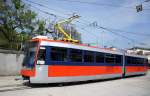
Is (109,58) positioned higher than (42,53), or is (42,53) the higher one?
(42,53)

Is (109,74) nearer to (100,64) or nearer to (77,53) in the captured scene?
(100,64)

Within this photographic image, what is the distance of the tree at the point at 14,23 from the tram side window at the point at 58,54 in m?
19.7

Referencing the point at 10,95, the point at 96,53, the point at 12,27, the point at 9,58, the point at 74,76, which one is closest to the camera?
the point at 10,95

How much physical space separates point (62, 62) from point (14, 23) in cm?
2082

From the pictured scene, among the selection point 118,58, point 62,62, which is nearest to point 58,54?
point 62,62

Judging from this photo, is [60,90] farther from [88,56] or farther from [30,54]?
[88,56]

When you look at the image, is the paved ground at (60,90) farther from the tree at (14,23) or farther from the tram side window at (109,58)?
the tree at (14,23)

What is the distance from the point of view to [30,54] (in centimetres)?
1572

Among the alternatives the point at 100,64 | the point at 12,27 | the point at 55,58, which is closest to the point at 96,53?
the point at 100,64

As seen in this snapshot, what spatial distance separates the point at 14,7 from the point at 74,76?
2113cm

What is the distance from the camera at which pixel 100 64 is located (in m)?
20.8

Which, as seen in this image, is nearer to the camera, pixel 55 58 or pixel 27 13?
pixel 55 58

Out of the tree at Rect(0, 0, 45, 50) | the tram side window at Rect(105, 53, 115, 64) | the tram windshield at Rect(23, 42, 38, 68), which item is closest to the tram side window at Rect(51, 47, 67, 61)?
the tram windshield at Rect(23, 42, 38, 68)

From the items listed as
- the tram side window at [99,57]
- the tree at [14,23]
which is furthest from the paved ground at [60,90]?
the tree at [14,23]
